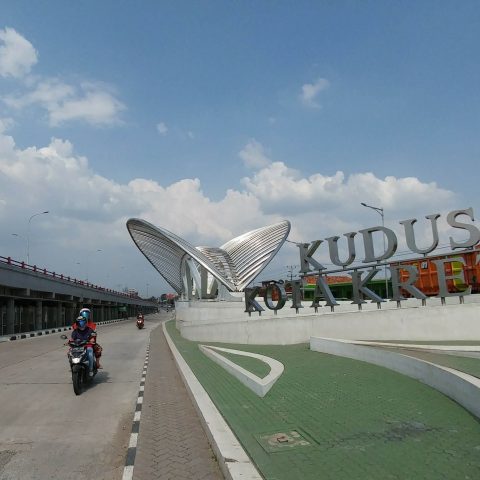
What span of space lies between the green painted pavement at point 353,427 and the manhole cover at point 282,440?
0.04ft

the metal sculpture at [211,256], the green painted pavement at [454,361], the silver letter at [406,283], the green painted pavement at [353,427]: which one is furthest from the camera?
the metal sculpture at [211,256]

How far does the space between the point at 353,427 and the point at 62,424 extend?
4.32m

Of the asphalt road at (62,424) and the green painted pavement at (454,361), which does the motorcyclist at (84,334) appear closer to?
the asphalt road at (62,424)

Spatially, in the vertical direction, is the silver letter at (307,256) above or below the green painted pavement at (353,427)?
above

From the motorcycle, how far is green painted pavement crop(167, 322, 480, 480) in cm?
265

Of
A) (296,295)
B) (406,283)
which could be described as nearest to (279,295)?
(296,295)

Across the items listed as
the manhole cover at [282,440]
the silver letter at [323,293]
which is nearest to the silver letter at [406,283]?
the silver letter at [323,293]

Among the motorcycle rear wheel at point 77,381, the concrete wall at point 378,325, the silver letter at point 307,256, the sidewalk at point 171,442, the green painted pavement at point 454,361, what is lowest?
the sidewalk at point 171,442

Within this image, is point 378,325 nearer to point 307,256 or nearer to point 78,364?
point 307,256

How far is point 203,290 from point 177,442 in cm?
4364

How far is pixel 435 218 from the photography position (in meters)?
17.1

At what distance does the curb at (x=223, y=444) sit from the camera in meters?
4.28

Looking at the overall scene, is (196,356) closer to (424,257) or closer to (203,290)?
(424,257)

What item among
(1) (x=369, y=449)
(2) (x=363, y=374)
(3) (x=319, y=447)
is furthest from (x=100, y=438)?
(2) (x=363, y=374)
